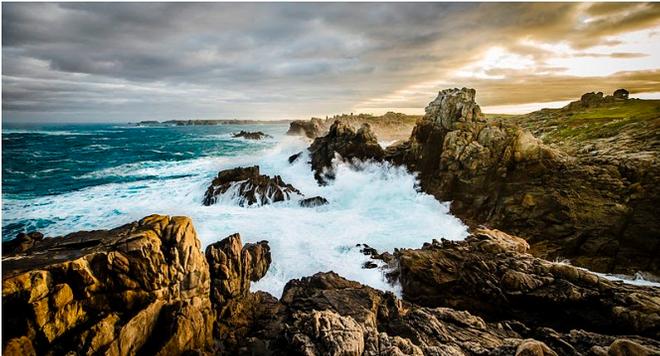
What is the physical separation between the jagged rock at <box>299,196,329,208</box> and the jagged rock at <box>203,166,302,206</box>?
4.73 ft

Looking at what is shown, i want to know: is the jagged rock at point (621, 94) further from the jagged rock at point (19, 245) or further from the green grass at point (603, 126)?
the jagged rock at point (19, 245)

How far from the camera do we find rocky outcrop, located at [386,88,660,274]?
56.9 ft

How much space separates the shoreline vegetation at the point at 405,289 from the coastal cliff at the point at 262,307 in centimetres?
4

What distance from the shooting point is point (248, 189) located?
85.9ft

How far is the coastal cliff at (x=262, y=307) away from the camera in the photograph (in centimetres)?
765

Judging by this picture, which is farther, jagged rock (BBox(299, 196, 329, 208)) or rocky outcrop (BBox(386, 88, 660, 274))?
jagged rock (BBox(299, 196, 329, 208))

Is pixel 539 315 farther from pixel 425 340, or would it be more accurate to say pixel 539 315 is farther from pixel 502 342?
pixel 425 340

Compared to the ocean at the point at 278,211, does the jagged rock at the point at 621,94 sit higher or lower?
higher

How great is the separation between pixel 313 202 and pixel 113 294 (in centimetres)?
1808

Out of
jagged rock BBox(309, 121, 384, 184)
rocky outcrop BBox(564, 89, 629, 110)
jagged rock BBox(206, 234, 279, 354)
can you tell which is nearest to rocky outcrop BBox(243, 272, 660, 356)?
jagged rock BBox(206, 234, 279, 354)

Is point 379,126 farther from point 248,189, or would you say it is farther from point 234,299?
point 234,299

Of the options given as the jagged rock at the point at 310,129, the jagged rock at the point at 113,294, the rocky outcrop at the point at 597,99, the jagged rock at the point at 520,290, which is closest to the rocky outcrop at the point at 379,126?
the jagged rock at the point at 310,129

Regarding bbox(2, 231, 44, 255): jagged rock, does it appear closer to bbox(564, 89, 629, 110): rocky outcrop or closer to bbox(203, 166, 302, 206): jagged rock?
bbox(203, 166, 302, 206): jagged rock

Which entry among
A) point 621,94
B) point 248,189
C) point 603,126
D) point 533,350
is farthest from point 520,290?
point 621,94
